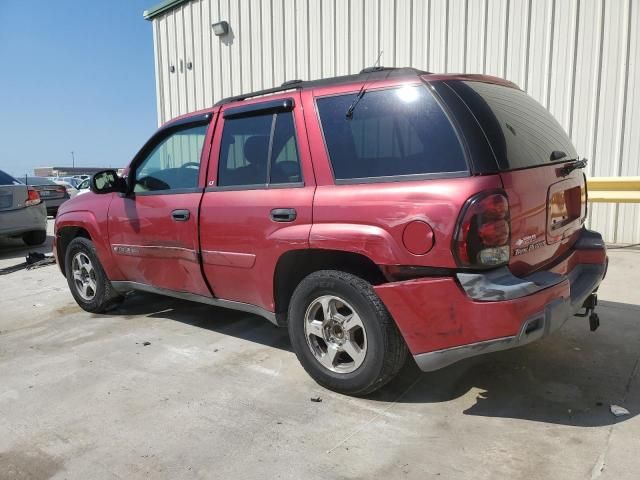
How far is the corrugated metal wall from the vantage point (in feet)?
22.1

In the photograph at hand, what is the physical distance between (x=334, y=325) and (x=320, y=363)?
283 mm

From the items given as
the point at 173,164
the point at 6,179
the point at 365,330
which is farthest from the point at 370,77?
the point at 6,179

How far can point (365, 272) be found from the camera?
3.01m

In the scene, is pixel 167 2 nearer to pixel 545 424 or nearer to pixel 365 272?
pixel 365 272

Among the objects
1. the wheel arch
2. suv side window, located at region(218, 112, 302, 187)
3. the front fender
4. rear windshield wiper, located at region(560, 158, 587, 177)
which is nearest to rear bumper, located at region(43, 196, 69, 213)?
the front fender

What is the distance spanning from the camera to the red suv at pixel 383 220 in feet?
8.40

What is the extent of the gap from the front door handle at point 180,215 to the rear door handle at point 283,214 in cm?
89

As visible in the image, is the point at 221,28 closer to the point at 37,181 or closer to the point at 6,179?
the point at 6,179

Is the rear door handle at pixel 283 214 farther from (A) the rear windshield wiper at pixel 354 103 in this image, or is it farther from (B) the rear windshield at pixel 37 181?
(B) the rear windshield at pixel 37 181

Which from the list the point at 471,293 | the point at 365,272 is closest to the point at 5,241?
the point at 365,272

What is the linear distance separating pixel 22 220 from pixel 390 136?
8223mm

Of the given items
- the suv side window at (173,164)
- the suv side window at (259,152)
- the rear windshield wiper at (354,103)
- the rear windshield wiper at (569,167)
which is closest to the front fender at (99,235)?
the suv side window at (173,164)

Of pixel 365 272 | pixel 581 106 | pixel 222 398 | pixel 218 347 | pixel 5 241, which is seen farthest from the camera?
pixel 5 241

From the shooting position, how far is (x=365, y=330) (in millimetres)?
2924
